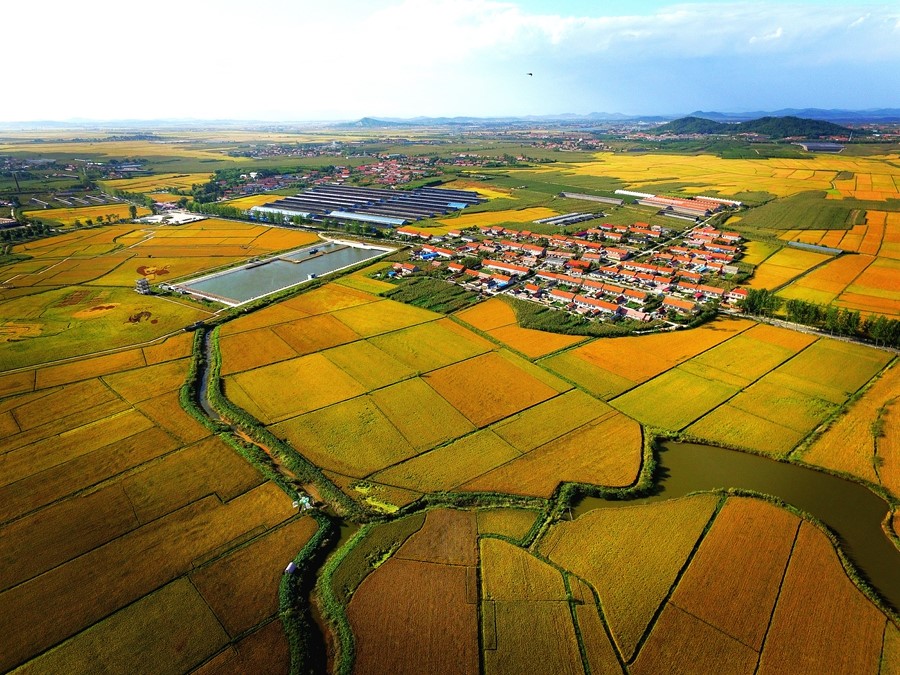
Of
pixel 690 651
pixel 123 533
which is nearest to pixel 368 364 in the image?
pixel 123 533

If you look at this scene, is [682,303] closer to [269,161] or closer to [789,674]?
[789,674]

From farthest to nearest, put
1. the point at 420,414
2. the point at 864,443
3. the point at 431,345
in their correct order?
the point at 431,345
the point at 420,414
the point at 864,443

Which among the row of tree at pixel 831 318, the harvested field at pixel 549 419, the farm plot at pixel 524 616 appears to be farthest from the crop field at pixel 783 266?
the farm plot at pixel 524 616

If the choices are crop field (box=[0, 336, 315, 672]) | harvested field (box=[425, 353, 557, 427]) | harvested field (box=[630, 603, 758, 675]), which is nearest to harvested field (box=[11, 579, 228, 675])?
crop field (box=[0, 336, 315, 672])

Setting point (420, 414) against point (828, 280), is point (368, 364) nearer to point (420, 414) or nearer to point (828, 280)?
point (420, 414)

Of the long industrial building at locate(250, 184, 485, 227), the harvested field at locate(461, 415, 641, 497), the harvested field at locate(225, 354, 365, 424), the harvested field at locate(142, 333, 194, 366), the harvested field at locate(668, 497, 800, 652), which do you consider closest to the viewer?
the harvested field at locate(668, 497, 800, 652)

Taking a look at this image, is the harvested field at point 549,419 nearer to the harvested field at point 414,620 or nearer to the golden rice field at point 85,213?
the harvested field at point 414,620

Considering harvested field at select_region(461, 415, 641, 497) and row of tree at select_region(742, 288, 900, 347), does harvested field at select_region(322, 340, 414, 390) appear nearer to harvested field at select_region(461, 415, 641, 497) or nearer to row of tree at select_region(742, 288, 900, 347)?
harvested field at select_region(461, 415, 641, 497)

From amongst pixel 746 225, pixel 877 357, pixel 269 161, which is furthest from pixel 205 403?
pixel 269 161
